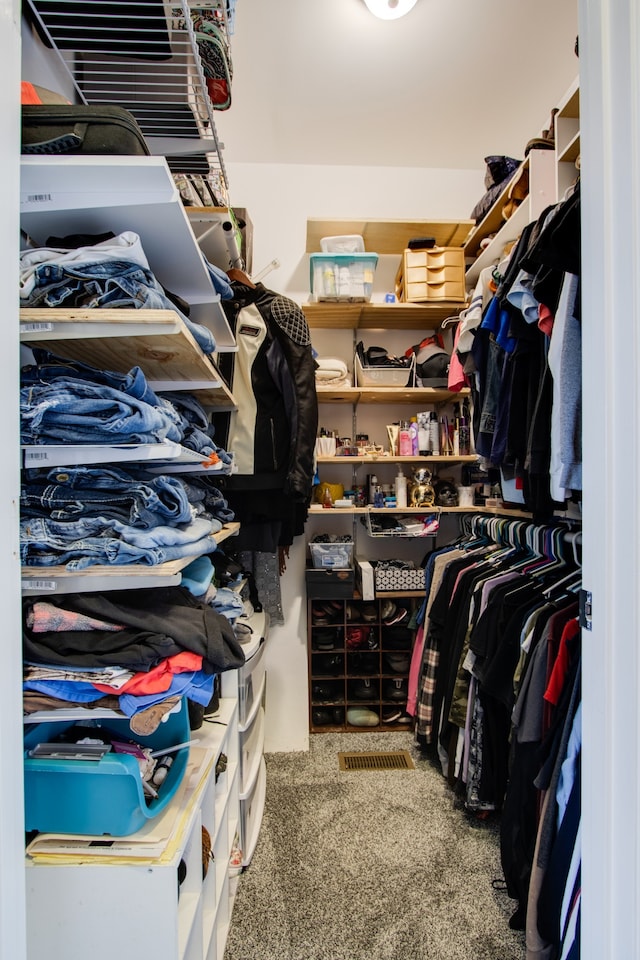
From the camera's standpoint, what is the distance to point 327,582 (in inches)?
98.3

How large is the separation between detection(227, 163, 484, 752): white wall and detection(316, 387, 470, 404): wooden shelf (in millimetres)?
611

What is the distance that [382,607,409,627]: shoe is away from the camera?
2572 millimetres

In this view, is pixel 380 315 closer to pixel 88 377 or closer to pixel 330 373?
pixel 330 373

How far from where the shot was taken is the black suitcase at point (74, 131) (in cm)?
83

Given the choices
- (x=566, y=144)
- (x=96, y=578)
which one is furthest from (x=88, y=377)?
(x=566, y=144)

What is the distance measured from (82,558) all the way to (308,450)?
3.81 feet

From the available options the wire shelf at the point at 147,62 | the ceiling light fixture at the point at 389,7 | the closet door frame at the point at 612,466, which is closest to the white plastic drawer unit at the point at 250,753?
the closet door frame at the point at 612,466

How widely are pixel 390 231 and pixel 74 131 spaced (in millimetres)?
1987

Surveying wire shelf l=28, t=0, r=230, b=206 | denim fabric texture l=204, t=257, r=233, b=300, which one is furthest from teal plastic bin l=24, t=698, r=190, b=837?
wire shelf l=28, t=0, r=230, b=206

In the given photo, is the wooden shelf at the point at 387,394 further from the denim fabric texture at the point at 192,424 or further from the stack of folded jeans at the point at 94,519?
the stack of folded jeans at the point at 94,519

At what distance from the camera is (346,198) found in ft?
8.93

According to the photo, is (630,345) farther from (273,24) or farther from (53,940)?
(273,24)

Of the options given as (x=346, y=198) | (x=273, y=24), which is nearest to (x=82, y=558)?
(x=273, y=24)

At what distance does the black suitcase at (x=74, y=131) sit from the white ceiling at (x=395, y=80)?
136 cm
